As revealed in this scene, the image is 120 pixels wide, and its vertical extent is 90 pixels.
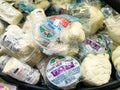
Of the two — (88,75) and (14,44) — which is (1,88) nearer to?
(14,44)

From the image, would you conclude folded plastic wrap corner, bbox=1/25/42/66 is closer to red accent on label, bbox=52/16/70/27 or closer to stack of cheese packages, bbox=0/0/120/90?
stack of cheese packages, bbox=0/0/120/90

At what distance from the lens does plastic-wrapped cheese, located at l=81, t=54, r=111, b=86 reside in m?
0.89

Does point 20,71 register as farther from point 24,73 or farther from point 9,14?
point 9,14

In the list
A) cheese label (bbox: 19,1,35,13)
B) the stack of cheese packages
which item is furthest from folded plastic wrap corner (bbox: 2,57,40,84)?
cheese label (bbox: 19,1,35,13)

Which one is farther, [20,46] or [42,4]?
[42,4]

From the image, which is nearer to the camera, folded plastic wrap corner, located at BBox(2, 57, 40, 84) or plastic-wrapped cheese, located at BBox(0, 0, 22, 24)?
folded plastic wrap corner, located at BBox(2, 57, 40, 84)

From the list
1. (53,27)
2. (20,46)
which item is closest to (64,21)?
(53,27)

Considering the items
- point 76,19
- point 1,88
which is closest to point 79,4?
point 76,19

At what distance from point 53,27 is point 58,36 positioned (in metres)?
0.03

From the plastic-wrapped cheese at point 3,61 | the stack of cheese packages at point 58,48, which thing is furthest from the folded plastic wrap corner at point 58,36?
the plastic-wrapped cheese at point 3,61

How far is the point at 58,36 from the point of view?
35.8 inches

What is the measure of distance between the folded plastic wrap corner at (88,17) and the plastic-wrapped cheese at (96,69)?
98 millimetres

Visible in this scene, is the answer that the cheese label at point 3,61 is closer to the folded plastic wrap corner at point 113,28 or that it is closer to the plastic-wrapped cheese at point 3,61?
the plastic-wrapped cheese at point 3,61

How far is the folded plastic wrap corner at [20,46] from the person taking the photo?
899mm
